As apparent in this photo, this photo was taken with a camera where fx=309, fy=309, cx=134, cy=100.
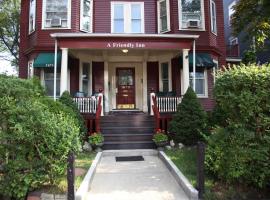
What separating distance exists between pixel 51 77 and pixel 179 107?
682cm

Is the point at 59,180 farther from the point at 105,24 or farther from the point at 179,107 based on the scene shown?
the point at 105,24

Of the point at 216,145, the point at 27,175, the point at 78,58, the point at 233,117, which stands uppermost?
the point at 78,58

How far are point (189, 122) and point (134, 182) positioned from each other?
431 cm

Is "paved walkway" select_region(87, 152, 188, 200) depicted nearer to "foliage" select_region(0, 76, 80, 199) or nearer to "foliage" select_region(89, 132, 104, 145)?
"foliage" select_region(0, 76, 80, 199)

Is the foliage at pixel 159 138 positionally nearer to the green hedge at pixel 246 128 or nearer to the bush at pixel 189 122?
the bush at pixel 189 122

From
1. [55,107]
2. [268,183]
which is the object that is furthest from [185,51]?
[268,183]

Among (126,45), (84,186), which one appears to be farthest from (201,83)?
(84,186)

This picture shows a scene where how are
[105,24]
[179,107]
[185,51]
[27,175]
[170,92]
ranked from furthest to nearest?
[105,24] < [170,92] < [185,51] < [179,107] < [27,175]

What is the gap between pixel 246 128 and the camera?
20.1 ft

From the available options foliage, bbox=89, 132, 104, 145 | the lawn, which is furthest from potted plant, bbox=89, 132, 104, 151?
the lawn

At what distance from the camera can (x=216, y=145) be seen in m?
6.54

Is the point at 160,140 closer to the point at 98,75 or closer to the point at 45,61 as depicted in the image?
the point at 98,75

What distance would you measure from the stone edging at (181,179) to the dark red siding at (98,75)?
705cm

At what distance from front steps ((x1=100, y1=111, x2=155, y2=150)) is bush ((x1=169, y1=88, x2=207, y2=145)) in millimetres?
1140
